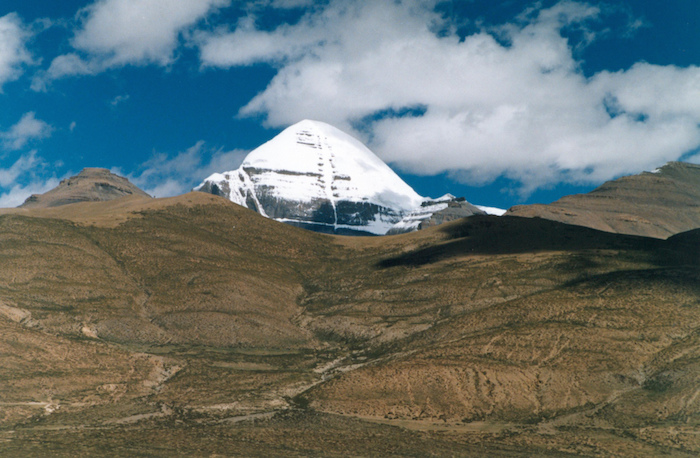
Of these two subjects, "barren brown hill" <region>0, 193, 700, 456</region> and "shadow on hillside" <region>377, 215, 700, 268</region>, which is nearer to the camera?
"barren brown hill" <region>0, 193, 700, 456</region>

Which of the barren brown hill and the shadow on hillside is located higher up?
the shadow on hillside

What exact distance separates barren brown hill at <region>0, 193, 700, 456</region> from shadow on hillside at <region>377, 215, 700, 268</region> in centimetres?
73

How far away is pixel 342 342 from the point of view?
125 meters

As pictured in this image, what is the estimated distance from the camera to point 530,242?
155 metres

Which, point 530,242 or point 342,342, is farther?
point 530,242

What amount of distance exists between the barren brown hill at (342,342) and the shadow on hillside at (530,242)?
2.39 ft

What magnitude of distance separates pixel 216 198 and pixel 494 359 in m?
118

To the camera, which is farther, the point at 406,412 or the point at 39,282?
the point at 39,282

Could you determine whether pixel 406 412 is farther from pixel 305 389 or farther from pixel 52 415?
pixel 52 415

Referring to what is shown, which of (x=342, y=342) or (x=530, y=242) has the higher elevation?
(x=530, y=242)

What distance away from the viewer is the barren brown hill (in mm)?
74688

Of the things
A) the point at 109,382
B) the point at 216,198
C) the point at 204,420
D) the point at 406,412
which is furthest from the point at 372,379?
the point at 216,198

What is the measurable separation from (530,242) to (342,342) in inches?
2069

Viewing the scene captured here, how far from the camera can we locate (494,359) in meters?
93.8
